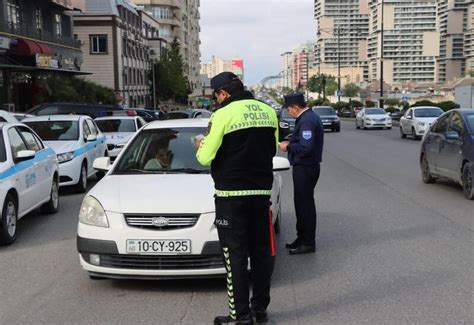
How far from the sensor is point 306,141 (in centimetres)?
664

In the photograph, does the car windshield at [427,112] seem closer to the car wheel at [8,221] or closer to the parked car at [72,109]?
the parked car at [72,109]

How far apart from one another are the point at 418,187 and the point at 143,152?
22.7 ft

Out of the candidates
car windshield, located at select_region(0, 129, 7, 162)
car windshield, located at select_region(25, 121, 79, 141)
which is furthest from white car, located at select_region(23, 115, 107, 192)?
car windshield, located at select_region(0, 129, 7, 162)

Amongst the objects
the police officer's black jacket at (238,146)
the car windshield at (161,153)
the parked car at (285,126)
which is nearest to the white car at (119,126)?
the parked car at (285,126)

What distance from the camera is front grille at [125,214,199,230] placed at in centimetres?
→ 527

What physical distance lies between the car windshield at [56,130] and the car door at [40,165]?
297 cm

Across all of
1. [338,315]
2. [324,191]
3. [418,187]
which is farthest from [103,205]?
[418,187]

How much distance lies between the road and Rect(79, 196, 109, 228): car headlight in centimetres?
64

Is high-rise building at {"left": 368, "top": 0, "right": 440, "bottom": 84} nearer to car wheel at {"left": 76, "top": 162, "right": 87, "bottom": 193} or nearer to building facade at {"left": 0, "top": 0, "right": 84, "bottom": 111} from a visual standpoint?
building facade at {"left": 0, "top": 0, "right": 84, "bottom": 111}

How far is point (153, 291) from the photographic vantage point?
18.2ft

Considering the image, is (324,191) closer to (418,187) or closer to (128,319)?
(418,187)

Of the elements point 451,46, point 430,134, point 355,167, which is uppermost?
point 451,46

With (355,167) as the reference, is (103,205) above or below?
above

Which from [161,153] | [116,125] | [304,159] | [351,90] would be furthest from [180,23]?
[304,159]
